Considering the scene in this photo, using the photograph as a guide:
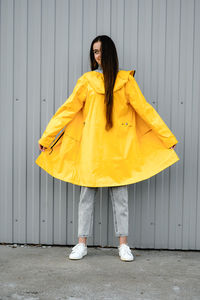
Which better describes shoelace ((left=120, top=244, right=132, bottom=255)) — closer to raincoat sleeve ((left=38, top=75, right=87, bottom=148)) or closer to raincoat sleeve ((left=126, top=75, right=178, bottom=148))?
raincoat sleeve ((left=126, top=75, right=178, bottom=148))

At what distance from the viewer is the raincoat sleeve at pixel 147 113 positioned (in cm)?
273

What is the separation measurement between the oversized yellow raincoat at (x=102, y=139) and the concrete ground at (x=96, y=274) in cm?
59

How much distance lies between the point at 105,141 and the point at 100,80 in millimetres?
449

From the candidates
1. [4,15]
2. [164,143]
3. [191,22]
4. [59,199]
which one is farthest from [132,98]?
[4,15]

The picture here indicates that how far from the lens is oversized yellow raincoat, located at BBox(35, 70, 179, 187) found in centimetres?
271

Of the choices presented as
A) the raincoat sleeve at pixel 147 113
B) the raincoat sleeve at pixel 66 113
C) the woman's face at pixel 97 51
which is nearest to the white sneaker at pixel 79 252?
the raincoat sleeve at pixel 66 113

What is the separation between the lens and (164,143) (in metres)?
2.81

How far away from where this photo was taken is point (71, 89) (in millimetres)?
3023

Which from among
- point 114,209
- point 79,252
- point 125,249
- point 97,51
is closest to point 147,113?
point 97,51

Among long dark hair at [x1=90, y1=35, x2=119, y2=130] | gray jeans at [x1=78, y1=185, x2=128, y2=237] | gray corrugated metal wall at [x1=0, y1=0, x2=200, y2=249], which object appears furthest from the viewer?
gray corrugated metal wall at [x1=0, y1=0, x2=200, y2=249]

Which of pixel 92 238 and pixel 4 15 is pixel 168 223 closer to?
pixel 92 238

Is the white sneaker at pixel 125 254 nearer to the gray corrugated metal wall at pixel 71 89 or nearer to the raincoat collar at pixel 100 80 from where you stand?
the gray corrugated metal wall at pixel 71 89

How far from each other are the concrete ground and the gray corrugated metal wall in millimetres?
190

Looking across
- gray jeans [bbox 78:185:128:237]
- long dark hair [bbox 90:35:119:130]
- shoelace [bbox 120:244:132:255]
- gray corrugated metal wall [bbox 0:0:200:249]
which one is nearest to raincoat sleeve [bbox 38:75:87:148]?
long dark hair [bbox 90:35:119:130]
